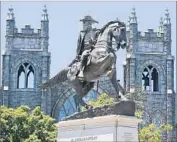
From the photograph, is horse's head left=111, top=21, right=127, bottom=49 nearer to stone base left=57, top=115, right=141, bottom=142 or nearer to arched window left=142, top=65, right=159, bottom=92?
stone base left=57, top=115, right=141, bottom=142

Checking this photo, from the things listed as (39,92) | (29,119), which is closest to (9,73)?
(39,92)

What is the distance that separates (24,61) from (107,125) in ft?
144

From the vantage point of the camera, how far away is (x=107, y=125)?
13008 millimetres

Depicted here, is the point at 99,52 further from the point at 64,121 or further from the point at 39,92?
the point at 39,92

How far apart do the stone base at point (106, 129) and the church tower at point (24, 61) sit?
138 ft

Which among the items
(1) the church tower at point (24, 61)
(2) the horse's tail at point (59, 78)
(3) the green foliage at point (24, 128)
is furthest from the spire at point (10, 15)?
(2) the horse's tail at point (59, 78)

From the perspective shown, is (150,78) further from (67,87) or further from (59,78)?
(59,78)

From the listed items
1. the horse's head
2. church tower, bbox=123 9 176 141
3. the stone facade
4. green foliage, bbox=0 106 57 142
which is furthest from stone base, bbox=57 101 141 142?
→ church tower, bbox=123 9 176 141

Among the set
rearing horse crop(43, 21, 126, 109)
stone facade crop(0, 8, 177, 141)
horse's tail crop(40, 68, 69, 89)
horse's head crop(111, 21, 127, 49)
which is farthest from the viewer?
stone facade crop(0, 8, 177, 141)

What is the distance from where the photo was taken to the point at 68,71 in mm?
15117

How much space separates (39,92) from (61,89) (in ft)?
6.34

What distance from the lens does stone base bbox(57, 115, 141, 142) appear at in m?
12.9

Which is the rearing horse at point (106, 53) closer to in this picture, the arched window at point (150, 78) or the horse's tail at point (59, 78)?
the horse's tail at point (59, 78)

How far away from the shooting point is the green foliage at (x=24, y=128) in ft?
107
